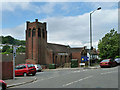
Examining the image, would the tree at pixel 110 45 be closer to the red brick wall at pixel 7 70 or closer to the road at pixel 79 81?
Result: the road at pixel 79 81

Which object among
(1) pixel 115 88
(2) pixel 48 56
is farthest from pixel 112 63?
(2) pixel 48 56

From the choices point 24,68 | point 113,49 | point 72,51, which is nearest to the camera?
point 24,68

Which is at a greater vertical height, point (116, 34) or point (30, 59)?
point (116, 34)

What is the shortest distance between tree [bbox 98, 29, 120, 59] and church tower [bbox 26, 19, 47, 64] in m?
17.8

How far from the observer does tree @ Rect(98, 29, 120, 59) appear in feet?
144

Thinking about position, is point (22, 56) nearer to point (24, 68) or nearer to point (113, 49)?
point (113, 49)

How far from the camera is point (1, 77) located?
15.6 metres

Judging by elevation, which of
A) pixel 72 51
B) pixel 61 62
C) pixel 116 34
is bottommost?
pixel 61 62

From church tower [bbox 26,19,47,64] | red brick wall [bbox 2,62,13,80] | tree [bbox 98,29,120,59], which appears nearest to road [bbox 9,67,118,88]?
red brick wall [bbox 2,62,13,80]

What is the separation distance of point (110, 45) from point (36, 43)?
71.7 ft

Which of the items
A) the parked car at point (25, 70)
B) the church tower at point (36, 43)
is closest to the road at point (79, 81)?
the parked car at point (25, 70)

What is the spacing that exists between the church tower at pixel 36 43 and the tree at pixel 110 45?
701 inches

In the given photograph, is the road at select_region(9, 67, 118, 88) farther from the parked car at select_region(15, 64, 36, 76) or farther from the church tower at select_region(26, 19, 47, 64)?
the church tower at select_region(26, 19, 47, 64)

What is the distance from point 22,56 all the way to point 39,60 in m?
6.73
